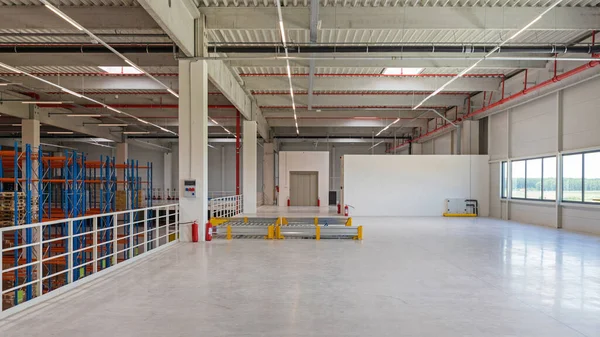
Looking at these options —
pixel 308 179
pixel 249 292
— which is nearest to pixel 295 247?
pixel 249 292

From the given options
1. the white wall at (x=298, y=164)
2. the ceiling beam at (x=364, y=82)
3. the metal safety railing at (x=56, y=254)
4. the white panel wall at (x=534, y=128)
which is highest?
the ceiling beam at (x=364, y=82)

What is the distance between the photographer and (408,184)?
20312 millimetres

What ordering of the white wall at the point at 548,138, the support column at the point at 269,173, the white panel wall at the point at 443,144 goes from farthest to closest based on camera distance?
the support column at the point at 269,173 → the white panel wall at the point at 443,144 → the white wall at the point at 548,138

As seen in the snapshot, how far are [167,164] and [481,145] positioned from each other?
85.8 ft

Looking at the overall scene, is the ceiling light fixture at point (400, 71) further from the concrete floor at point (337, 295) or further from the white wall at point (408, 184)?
the concrete floor at point (337, 295)

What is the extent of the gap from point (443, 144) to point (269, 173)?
1254cm

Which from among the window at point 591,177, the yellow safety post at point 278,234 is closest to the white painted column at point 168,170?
the yellow safety post at point 278,234

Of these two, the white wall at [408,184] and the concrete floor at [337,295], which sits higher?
the white wall at [408,184]

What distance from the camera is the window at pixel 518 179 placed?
17062 millimetres

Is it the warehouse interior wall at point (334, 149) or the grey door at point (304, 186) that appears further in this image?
the warehouse interior wall at point (334, 149)

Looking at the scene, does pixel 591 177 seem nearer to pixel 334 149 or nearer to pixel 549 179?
pixel 549 179

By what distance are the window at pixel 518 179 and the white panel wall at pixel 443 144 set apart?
6356 mm

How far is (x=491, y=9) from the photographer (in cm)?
1070

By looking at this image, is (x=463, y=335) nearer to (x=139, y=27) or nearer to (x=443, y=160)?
(x=139, y=27)
